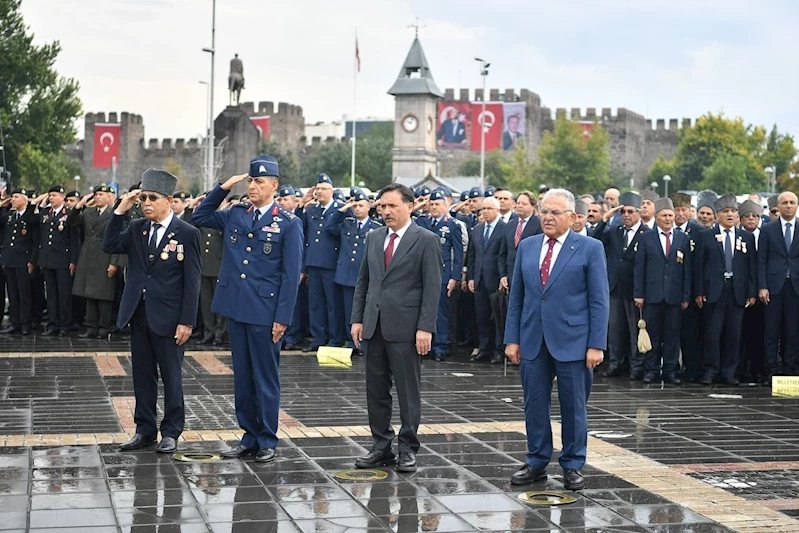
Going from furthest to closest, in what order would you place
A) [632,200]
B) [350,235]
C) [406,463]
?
[350,235] < [632,200] < [406,463]

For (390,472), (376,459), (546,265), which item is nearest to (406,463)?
(390,472)

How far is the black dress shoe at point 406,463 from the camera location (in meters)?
8.38

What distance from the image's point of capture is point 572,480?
7961 millimetres

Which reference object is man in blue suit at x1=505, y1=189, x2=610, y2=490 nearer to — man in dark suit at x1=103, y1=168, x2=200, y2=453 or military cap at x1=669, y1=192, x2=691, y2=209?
man in dark suit at x1=103, y1=168, x2=200, y2=453

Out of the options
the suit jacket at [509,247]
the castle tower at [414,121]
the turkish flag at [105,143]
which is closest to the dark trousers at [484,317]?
the suit jacket at [509,247]

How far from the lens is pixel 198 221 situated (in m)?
9.12

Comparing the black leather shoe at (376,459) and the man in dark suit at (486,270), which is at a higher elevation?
the man in dark suit at (486,270)

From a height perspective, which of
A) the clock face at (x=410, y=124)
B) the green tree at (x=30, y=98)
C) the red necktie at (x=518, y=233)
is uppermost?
the clock face at (x=410, y=124)

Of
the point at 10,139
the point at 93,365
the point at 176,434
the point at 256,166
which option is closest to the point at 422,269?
the point at 256,166

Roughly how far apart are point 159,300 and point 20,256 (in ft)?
32.7

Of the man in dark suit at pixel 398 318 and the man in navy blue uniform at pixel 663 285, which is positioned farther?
the man in navy blue uniform at pixel 663 285

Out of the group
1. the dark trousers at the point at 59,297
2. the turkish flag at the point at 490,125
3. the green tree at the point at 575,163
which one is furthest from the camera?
the turkish flag at the point at 490,125

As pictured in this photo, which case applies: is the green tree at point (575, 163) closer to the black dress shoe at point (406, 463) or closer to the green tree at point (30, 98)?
the green tree at point (30, 98)

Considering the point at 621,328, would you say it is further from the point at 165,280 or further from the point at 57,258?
the point at 57,258
